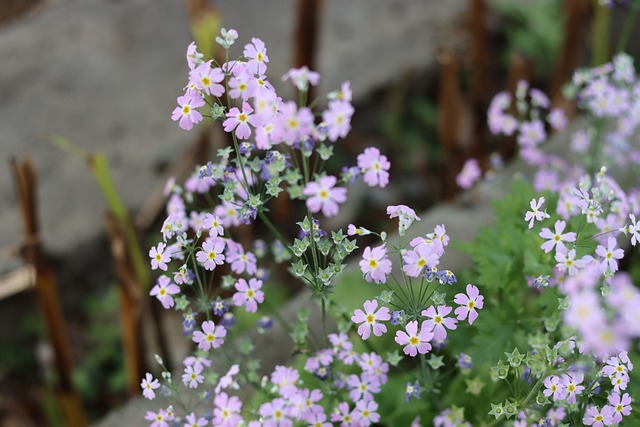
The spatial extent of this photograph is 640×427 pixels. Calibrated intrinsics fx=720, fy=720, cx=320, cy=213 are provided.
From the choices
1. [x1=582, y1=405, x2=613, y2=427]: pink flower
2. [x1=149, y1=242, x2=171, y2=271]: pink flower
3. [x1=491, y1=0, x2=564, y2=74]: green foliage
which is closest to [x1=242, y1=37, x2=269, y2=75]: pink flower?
[x1=149, y1=242, x2=171, y2=271]: pink flower

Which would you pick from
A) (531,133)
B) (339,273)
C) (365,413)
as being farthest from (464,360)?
(531,133)

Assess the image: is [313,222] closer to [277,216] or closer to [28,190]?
[28,190]

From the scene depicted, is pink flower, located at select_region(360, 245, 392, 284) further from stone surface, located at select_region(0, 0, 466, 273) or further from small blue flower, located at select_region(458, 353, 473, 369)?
stone surface, located at select_region(0, 0, 466, 273)

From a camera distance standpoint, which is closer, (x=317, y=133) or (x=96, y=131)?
(x=317, y=133)

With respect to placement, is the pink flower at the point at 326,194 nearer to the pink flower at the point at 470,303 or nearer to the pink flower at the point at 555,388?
the pink flower at the point at 470,303

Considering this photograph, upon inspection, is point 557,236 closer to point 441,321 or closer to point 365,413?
point 441,321

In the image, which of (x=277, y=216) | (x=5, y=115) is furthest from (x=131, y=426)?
(x=5, y=115)
